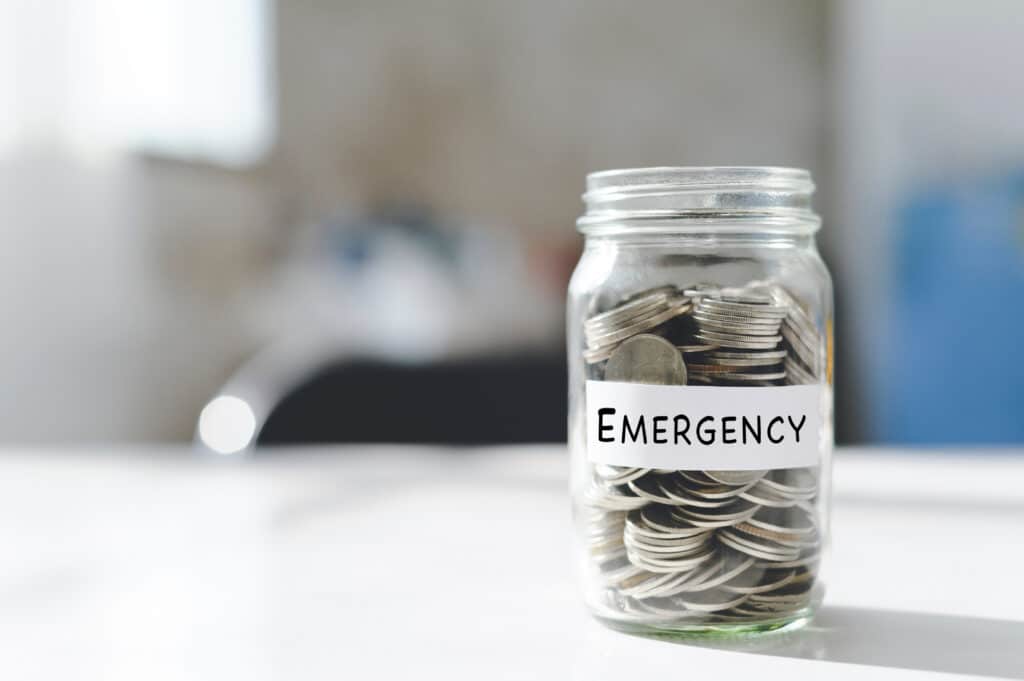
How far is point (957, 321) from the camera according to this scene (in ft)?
8.76

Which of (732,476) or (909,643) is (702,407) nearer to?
(732,476)

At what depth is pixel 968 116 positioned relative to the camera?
2.74m

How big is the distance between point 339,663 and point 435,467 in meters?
0.64

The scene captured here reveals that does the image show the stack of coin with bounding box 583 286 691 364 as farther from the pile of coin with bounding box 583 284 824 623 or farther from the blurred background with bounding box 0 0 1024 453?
the blurred background with bounding box 0 0 1024 453

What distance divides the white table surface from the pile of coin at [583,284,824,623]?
3 cm

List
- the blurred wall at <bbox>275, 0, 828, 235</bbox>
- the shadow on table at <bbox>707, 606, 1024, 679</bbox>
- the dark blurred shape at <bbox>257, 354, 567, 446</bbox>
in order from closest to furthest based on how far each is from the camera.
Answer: the shadow on table at <bbox>707, 606, 1024, 679</bbox> → the dark blurred shape at <bbox>257, 354, 567, 446</bbox> → the blurred wall at <bbox>275, 0, 828, 235</bbox>

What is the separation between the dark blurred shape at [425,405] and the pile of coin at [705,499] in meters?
1.10

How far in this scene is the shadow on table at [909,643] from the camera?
→ 49 centimetres

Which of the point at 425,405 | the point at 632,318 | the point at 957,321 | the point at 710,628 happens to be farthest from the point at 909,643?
the point at 957,321

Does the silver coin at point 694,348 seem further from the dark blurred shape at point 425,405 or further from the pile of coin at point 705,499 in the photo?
the dark blurred shape at point 425,405

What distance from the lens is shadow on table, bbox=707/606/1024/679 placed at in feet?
1.62

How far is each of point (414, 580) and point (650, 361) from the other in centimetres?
24

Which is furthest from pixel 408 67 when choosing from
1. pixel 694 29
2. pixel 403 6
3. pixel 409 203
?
pixel 694 29

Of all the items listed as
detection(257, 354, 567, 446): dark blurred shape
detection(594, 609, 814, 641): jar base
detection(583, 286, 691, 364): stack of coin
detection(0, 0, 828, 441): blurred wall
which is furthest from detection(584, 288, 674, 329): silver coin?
detection(0, 0, 828, 441): blurred wall
